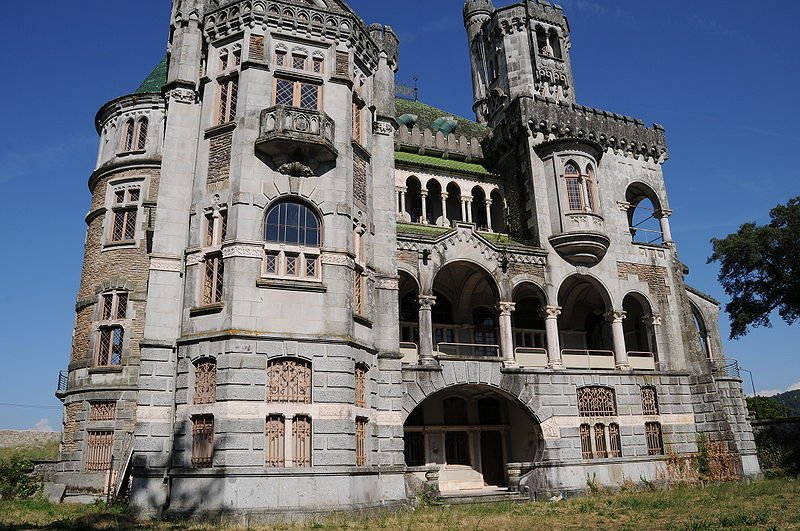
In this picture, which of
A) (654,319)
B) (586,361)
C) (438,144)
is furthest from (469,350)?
(438,144)

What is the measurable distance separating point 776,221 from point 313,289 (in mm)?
36338

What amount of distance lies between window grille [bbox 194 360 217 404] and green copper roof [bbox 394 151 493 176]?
17044 mm

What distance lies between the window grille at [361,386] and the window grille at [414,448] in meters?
8.37

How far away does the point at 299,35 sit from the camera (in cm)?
2567

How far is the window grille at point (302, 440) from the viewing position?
834 inches

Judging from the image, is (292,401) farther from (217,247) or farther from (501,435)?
(501,435)

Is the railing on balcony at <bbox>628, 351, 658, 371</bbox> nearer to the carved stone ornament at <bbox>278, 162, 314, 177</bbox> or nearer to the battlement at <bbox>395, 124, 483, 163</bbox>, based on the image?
the battlement at <bbox>395, 124, 483, 163</bbox>

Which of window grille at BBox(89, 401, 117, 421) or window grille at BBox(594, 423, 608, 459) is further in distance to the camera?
window grille at BBox(594, 423, 608, 459)

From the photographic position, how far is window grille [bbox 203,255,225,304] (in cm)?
2294

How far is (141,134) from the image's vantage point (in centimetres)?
3331

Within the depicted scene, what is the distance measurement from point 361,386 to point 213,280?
6613 millimetres

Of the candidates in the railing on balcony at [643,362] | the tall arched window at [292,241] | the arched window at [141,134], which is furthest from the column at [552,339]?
the arched window at [141,134]

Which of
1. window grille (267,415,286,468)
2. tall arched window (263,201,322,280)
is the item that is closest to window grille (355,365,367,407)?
window grille (267,415,286,468)

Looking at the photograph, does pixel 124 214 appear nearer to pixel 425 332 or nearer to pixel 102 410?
pixel 102 410
